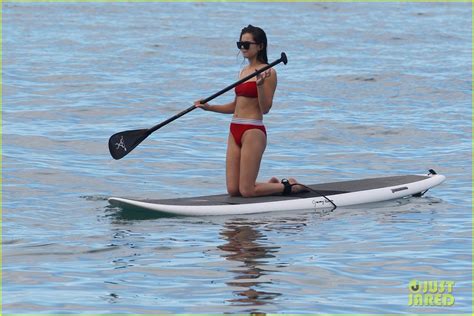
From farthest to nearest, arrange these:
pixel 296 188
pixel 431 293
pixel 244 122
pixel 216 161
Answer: pixel 216 161, pixel 296 188, pixel 244 122, pixel 431 293

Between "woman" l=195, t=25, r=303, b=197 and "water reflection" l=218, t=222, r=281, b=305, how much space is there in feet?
2.69

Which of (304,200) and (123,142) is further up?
(123,142)

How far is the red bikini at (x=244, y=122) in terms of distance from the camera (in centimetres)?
1207

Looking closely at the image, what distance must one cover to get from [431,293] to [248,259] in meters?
1.75

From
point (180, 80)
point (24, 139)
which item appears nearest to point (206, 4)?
point (180, 80)

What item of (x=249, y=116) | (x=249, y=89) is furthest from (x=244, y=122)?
(x=249, y=89)

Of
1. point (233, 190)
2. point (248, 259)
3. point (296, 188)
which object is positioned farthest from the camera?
point (296, 188)

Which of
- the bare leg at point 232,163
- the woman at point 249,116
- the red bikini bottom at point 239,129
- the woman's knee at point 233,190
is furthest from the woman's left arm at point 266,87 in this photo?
the woman's knee at point 233,190

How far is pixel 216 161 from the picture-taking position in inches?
674

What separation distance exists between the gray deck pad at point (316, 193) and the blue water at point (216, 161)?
281 millimetres

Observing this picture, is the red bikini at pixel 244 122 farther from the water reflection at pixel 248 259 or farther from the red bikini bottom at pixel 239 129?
the water reflection at pixel 248 259

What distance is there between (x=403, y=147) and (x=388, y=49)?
14.5 meters

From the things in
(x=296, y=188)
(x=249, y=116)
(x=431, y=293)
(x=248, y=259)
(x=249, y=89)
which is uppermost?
(x=249, y=89)

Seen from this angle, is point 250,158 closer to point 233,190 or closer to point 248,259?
point 233,190
